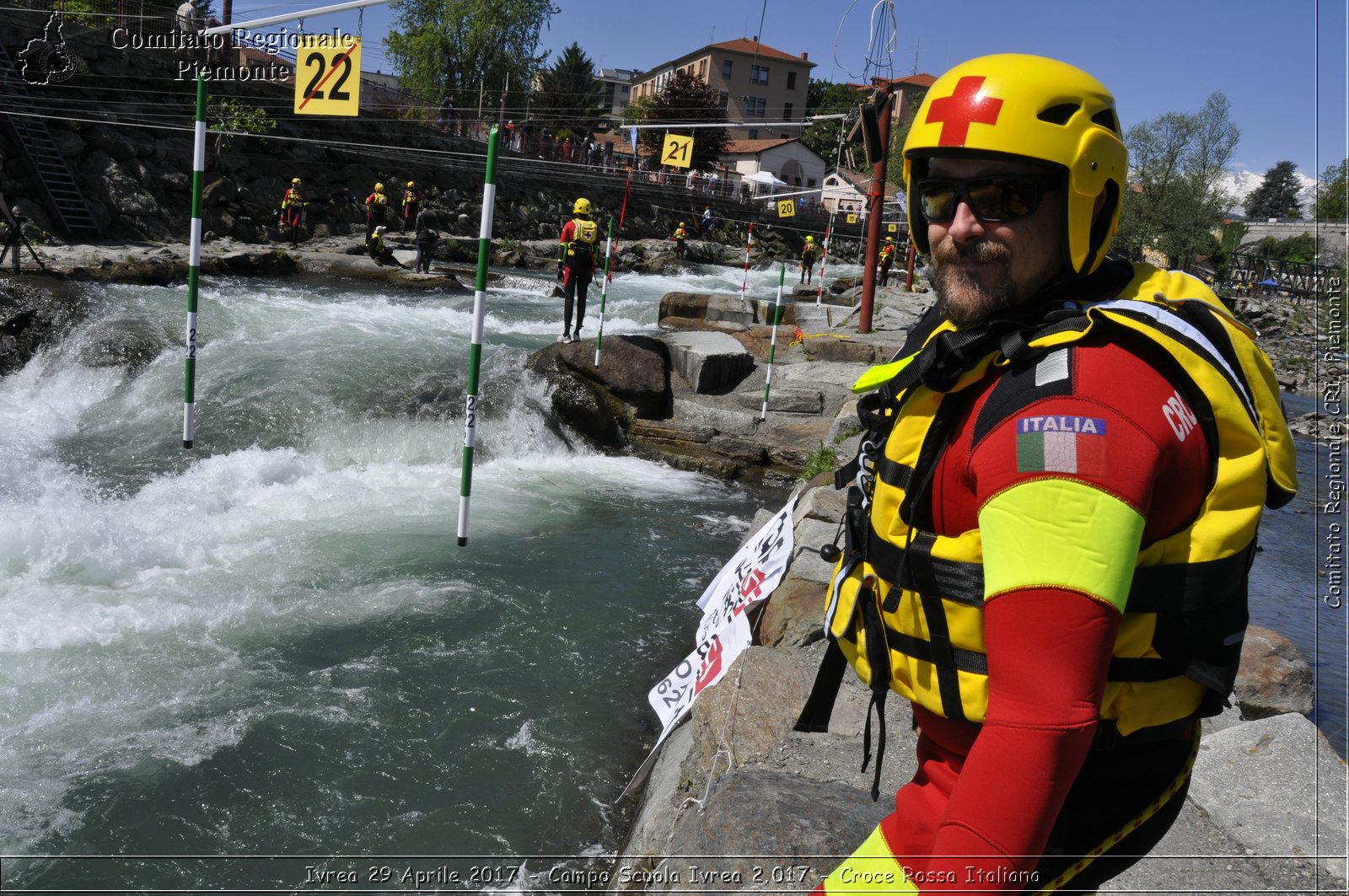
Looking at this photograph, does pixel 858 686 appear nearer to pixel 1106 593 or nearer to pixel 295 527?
pixel 1106 593

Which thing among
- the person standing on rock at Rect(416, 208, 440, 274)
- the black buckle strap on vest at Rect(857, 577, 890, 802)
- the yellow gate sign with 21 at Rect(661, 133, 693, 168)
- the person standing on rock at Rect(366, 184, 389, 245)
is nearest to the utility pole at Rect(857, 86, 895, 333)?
the yellow gate sign with 21 at Rect(661, 133, 693, 168)

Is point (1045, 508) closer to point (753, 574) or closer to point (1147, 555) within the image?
point (1147, 555)

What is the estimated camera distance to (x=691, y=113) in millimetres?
54562

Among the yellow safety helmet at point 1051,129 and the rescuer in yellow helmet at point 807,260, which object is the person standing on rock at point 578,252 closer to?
the yellow safety helmet at point 1051,129

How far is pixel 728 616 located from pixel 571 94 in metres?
62.0

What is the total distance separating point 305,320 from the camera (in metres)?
13.8

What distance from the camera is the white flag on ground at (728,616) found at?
315 centimetres

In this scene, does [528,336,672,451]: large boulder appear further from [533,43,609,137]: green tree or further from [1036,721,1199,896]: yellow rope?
[533,43,609,137]: green tree

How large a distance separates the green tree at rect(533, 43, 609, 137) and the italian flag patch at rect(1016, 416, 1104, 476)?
5471cm

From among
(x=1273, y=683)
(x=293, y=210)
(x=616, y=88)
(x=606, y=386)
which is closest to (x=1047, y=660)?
(x=1273, y=683)

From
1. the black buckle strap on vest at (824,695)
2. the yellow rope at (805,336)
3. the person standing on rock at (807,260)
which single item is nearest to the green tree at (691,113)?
the person standing on rock at (807,260)

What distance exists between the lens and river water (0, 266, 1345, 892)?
13.2ft

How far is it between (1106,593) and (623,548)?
6904mm

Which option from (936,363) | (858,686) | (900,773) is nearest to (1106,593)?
(936,363)
